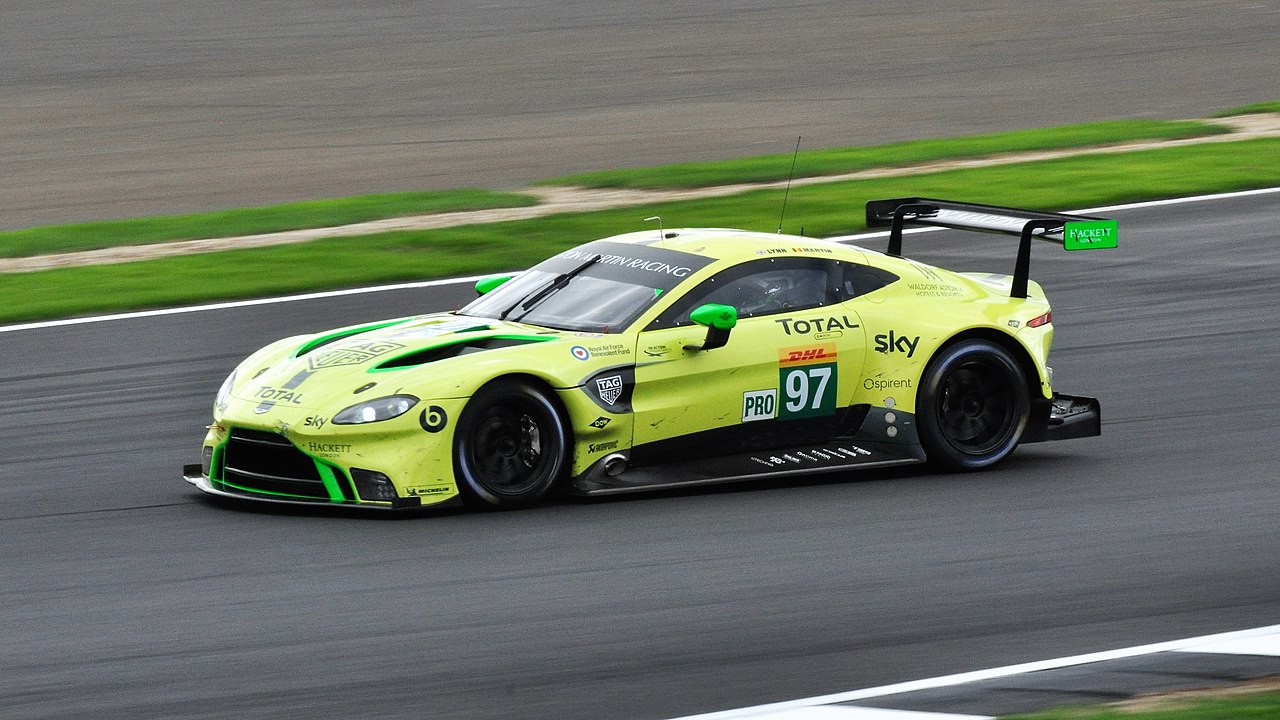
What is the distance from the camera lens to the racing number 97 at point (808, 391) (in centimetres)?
898

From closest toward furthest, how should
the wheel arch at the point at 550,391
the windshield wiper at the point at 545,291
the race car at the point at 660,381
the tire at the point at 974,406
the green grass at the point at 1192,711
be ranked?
the green grass at the point at 1192,711 → the race car at the point at 660,381 → the wheel arch at the point at 550,391 → the windshield wiper at the point at 545,291 → the tire at the point at 974,406

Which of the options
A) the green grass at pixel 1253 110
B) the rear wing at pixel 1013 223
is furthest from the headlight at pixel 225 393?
the green grass at pixel 1253 110

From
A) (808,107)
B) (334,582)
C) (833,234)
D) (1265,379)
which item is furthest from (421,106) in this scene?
(334,582)

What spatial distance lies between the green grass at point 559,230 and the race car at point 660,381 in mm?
4679

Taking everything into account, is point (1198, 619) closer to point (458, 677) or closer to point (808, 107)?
point (458, 677)

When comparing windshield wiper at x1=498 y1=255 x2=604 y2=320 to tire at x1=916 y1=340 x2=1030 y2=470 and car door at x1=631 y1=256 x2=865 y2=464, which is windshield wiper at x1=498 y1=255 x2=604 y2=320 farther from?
tire at x1=916 y1=340 x2=1030 y2=470

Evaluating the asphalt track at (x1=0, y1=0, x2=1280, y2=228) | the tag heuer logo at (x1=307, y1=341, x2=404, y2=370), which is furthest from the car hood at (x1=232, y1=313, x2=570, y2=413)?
the asphalt track at (x1=0, y1=0, x2=1280, y2=228)

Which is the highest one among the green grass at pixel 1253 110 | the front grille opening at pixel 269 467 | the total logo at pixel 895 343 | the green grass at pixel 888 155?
the green grass at pixel 1253 110

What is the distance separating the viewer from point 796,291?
361 inches

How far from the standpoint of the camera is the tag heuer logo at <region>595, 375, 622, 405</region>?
8.51 metres

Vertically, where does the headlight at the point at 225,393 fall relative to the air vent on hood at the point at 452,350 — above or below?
below

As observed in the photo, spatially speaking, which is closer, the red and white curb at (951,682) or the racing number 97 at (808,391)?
the red and white curb at (951,682)

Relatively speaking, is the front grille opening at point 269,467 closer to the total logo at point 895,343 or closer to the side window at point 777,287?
the side window at point 777,287

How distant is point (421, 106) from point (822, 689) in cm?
1845
